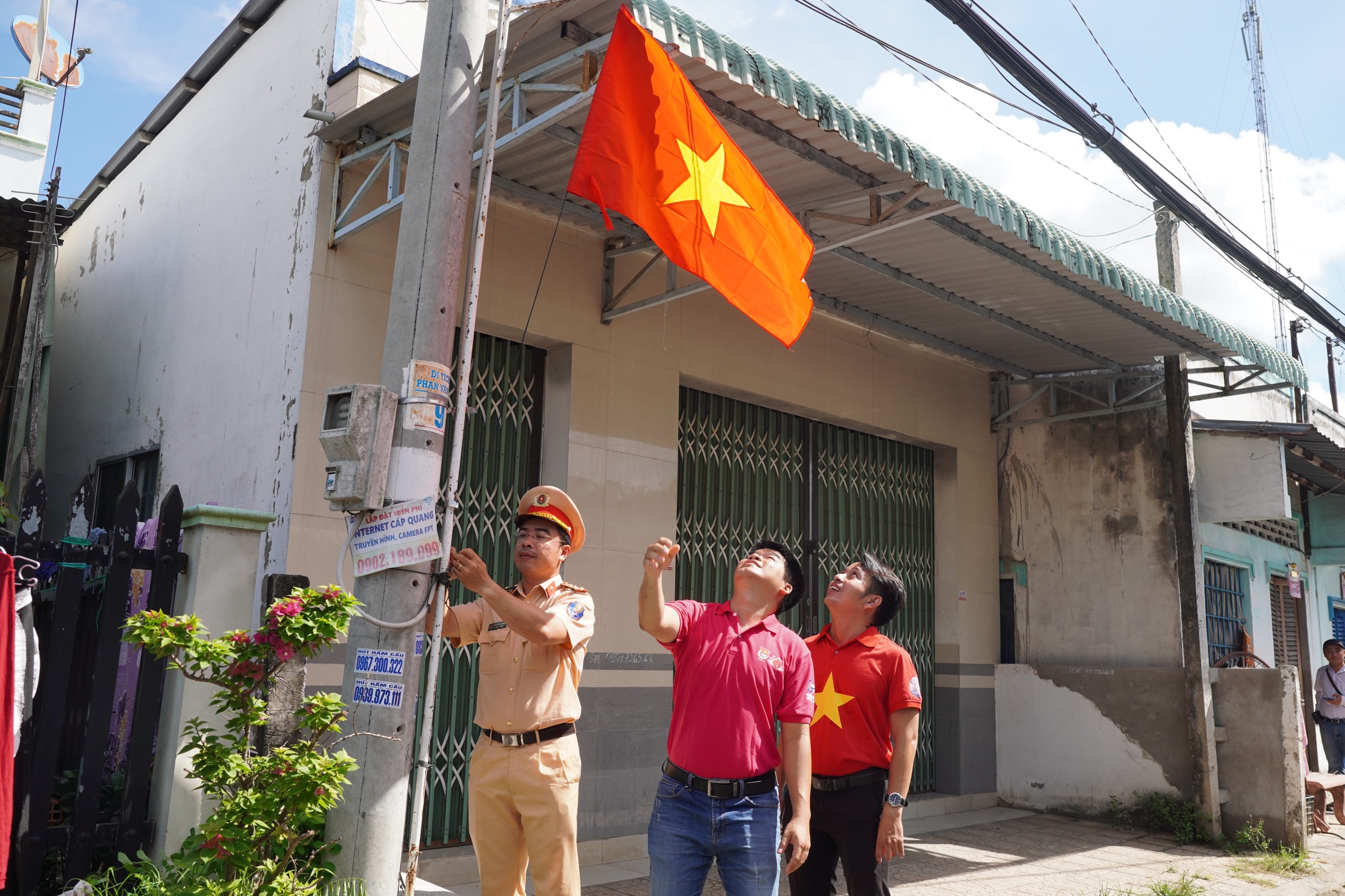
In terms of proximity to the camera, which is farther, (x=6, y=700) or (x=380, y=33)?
(x=380, y=33)

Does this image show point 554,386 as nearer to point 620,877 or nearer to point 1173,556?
point 620,877

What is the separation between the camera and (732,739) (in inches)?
150

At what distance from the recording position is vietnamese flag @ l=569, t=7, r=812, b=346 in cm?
435

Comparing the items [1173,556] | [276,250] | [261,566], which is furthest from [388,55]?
[1173,556]

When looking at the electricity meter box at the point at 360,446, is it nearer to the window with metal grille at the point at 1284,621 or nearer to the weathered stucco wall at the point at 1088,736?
the weathered stucco wall at the point at 1088,736

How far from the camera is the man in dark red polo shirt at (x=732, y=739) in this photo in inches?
148

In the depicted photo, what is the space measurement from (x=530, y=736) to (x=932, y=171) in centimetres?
437

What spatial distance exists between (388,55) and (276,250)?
1.54m

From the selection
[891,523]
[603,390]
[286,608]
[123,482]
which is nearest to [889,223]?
[603,390]

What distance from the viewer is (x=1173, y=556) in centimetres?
1046

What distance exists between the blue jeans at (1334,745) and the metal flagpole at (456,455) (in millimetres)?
11178

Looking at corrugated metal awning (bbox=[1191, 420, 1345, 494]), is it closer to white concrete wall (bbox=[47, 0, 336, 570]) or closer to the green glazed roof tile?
the green glazed roof tile

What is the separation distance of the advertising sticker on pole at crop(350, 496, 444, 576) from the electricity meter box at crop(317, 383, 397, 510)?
64mm

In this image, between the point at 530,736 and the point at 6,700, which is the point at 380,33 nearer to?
the point at 6,700
